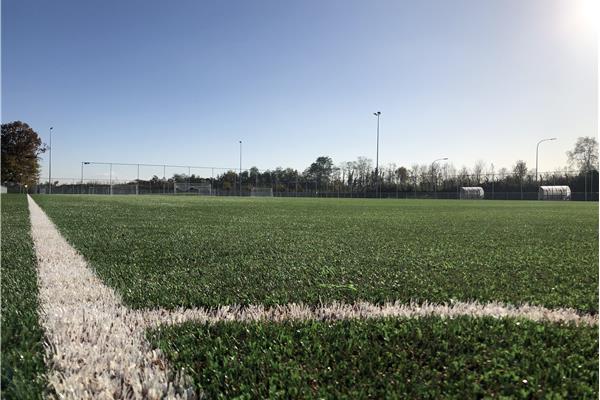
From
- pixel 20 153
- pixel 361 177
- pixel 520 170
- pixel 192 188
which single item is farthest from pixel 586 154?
pixel 20 153

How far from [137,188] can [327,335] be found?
52.9 meters

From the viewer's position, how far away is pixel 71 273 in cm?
231

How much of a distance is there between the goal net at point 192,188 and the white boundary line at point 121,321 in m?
52.0

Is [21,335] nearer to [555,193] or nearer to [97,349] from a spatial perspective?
[97,349]

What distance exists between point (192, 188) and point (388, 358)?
2145 inches

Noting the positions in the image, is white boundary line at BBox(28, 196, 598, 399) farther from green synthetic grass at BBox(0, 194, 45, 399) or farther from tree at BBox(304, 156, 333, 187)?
tree at BBox(304, 156, 333, 187)

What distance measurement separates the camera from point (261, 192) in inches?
2250

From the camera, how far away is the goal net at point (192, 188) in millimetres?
52625

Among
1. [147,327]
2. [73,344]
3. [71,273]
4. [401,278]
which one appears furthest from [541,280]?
[71,273]

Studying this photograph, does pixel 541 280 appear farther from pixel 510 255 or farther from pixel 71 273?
Result: pixel 71 273

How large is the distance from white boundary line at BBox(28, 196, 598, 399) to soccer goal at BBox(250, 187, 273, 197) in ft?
177

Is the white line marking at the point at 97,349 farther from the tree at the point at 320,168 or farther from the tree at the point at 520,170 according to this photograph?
the tree at the point at 320,168

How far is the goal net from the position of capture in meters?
52.6

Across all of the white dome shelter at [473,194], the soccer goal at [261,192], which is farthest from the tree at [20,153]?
the white dome shelter at [473,194]
